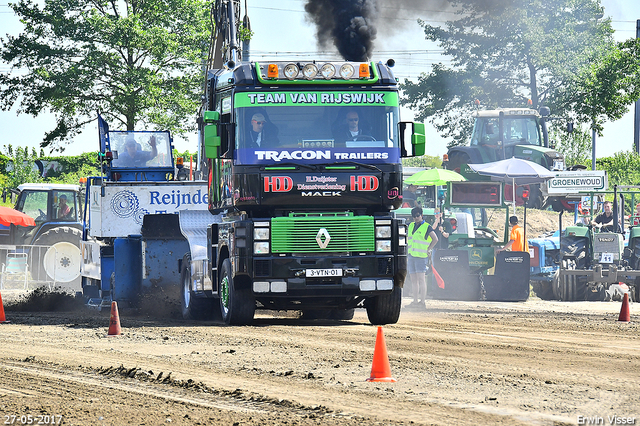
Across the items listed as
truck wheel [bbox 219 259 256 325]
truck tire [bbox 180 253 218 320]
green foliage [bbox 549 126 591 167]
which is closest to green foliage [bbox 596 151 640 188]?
green foliage [bbox 549 126 591 167]

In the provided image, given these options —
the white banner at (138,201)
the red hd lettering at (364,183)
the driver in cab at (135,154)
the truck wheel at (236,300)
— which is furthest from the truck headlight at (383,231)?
the driver in cab at (135,154)

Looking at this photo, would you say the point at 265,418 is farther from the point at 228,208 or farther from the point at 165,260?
the point at 165,260

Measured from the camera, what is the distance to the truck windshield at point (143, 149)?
65.3 ft

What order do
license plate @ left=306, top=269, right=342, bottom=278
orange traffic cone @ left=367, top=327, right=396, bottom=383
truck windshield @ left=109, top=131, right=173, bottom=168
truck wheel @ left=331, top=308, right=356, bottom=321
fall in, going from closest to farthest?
A: orange traffic cone @ left=367, top=327, right=396, bottom=383
license plate @ left=306, top=269, right=342, bottom=278
truck wheel @ left=331, top=308, right=356, bottom=321
truck windshield @ left=109, top=131, right=173, bottom=168

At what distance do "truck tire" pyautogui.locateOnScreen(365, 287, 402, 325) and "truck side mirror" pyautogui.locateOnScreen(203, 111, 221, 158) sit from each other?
3.17 meters

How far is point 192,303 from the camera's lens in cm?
1508

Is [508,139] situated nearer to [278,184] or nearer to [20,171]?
[278,184]

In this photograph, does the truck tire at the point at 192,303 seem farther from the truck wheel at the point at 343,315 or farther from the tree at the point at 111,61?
the tree at the point at 111,61

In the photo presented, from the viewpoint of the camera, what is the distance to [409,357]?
982 centimetres

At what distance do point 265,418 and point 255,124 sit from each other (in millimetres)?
6208

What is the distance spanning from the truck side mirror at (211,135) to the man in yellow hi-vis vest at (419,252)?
20.6 ft

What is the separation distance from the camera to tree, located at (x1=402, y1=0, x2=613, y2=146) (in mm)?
39062

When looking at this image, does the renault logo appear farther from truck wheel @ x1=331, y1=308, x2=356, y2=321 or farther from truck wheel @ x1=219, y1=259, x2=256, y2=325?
truck wheel @ x1=331, y1=308, x2=356, y2=321

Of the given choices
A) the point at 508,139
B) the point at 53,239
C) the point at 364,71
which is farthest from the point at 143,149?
the point at 508,139
